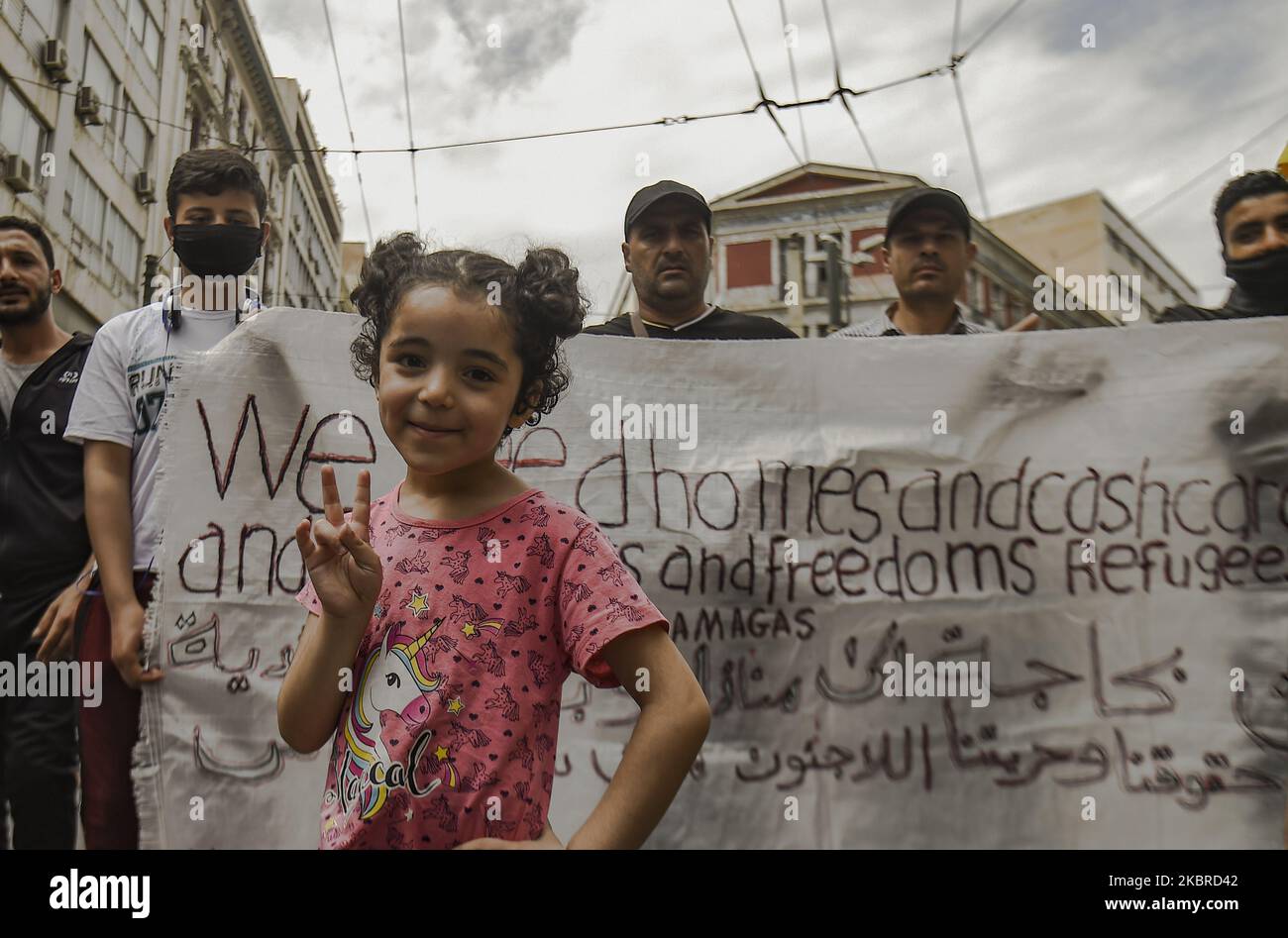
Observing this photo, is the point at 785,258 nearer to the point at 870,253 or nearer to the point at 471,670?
the point at 870,253

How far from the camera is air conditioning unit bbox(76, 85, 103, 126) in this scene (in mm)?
13938

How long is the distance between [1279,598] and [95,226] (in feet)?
54.8

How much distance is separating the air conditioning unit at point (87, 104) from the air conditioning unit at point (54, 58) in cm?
74

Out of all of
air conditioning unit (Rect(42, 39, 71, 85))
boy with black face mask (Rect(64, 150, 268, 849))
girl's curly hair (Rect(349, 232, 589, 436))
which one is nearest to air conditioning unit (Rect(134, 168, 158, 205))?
air conditioning unit (Rect(42, 39, 71, 85))

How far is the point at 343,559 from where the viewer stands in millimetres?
1332

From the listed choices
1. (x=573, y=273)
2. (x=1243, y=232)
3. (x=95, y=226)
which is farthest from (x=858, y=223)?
→ (x=573, y=273)

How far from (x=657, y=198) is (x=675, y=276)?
271 mm

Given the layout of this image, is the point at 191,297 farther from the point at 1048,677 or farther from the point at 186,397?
the point at 1048,677

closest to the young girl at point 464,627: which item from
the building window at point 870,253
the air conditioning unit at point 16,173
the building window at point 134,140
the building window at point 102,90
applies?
the air conditioning unit at point 16,173

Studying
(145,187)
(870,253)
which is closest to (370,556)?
(145,187)

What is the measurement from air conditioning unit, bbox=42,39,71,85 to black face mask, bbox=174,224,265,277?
44.1 ft

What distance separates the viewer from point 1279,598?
2469mm

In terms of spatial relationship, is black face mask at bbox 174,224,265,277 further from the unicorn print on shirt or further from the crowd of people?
the unicorn print on shirt

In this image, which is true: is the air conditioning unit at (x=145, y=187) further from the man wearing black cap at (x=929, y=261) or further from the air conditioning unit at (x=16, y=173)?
the man wearing black cap at (x=929, y=261)
